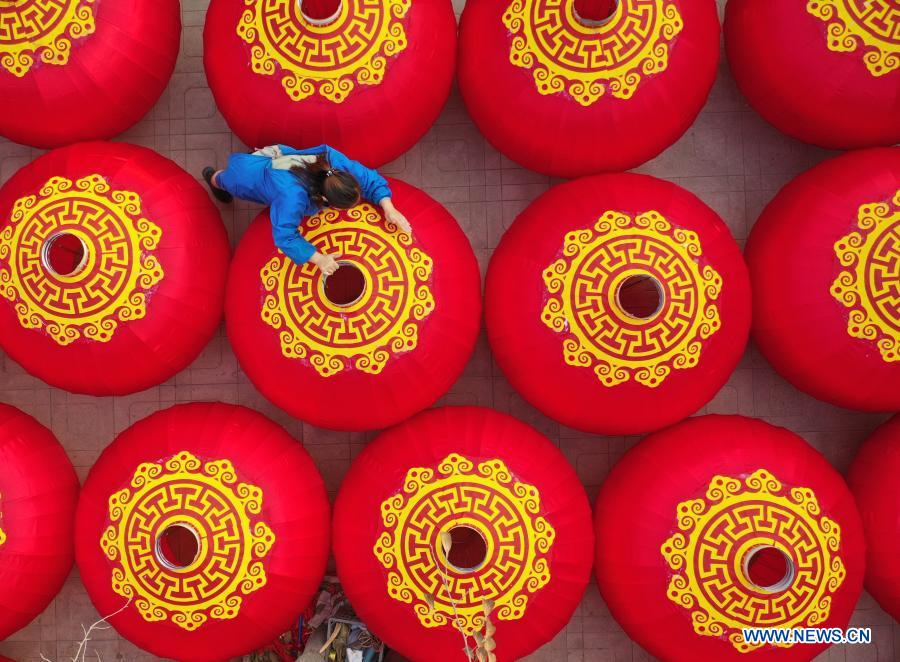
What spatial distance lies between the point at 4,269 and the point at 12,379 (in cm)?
159

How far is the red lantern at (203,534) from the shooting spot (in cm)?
351

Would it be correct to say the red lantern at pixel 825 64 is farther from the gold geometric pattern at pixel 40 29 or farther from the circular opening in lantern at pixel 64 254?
the circular opening in lantern at pixel 64 254

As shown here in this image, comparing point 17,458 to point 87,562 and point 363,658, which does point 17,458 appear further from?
point 363,658

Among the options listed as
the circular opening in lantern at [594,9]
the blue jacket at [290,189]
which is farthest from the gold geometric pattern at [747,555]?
the circular opening in lantern at [594,9]

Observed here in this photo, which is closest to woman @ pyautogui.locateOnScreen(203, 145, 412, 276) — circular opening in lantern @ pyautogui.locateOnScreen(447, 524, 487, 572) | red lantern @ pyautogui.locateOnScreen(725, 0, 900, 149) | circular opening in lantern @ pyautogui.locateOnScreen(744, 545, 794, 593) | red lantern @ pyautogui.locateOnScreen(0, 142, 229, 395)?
red lantern @ pyautogui.locateOnScreen(0, 142, 229, 395)

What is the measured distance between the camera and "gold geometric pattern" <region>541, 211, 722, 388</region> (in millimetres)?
3365

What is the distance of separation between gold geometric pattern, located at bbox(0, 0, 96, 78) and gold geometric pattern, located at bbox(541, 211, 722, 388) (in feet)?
9.43

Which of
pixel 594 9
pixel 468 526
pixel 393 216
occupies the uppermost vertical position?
pixel 594 9

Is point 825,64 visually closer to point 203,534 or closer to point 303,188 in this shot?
point 303,188

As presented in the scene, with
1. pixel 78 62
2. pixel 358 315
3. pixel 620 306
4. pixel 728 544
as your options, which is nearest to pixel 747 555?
pixel 728 544

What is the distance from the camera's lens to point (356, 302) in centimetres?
334

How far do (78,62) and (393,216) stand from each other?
198 centimetres

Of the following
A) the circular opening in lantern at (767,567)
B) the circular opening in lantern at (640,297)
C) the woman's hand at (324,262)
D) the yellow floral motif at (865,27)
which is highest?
the yellow floral motif at (865,27)

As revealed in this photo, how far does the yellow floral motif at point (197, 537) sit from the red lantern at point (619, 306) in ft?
5.59
